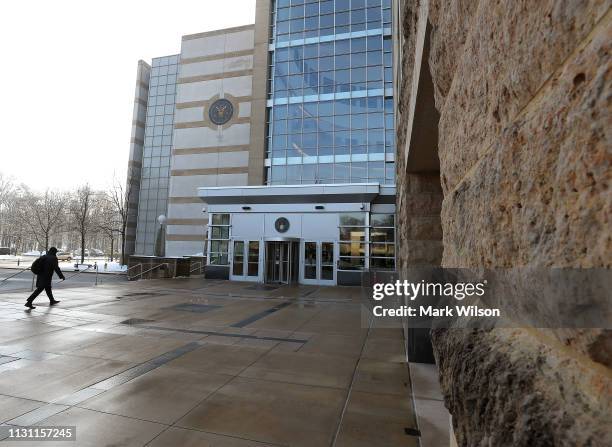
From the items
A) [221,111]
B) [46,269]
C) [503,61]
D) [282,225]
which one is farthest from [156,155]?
[503,61]

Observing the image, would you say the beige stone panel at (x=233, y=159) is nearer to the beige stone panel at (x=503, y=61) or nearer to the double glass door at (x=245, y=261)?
the double glass door at (x=245, y=261)

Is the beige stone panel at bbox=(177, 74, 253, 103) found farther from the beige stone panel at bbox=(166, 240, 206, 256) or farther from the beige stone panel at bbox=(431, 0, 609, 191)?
the beige stone panel at bbox=(431, 0, 609, 191)

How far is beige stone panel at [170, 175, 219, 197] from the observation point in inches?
1288

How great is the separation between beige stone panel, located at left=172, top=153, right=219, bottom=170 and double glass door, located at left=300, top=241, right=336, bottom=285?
1650 cm

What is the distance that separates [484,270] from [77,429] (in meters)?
4.19

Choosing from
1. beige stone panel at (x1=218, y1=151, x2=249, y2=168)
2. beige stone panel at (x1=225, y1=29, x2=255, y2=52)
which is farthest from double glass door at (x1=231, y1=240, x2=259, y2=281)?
beige stone panel at (x1=225, y1=29, x2=255, y2=52)

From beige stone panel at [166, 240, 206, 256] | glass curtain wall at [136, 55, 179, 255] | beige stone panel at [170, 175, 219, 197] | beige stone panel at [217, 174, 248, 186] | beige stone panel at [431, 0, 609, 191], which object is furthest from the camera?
glass curtain wall at [136, 55, 179, 255]

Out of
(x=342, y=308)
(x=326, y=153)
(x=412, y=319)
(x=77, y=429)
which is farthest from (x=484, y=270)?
(x=326, y=153)

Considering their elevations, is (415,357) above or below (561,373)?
below

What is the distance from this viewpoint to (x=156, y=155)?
144 ft

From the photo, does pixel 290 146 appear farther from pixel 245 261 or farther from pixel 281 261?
pixel 281 261

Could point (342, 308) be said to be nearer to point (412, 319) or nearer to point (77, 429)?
point (412, 319)

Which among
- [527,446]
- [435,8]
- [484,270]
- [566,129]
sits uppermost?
[435,8]

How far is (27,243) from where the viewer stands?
247 feet
